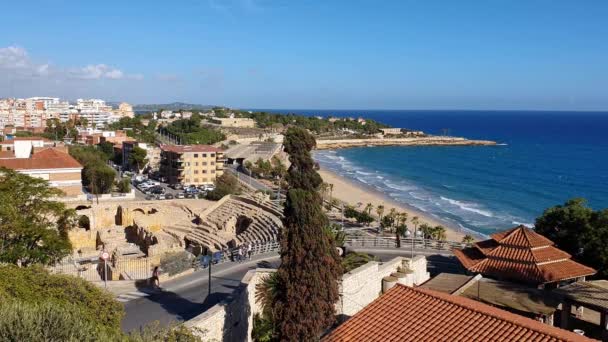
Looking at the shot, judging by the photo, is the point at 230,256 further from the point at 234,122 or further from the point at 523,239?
the point at 234,122

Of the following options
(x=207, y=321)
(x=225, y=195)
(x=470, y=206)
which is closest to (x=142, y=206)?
(x=225, y=195)

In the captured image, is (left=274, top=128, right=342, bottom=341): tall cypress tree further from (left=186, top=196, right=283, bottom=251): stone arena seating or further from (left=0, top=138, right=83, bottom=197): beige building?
(left=0, top=138, right=83, bottom=197): beige building

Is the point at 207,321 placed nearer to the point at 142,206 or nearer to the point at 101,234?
the point at 101,234

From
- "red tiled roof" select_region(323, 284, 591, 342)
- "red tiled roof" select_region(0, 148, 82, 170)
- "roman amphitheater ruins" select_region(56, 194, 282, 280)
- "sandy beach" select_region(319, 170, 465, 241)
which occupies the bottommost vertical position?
"sandy beach" select_region(319, 170, 465, 241)

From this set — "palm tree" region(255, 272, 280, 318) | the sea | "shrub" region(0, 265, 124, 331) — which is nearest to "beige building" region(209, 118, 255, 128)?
the sea

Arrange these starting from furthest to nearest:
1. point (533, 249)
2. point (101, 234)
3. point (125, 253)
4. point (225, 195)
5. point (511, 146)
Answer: point (511, 146) < point (225, 195) < point (101, 234) < point (125, 253) < point (533, 249)

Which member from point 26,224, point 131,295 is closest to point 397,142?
point 26,224

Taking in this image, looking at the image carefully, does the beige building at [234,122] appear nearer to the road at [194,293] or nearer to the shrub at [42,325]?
the road at [194,293]

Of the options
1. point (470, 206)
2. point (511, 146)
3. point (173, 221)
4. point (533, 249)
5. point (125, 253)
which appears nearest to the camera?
point (533, 249)
